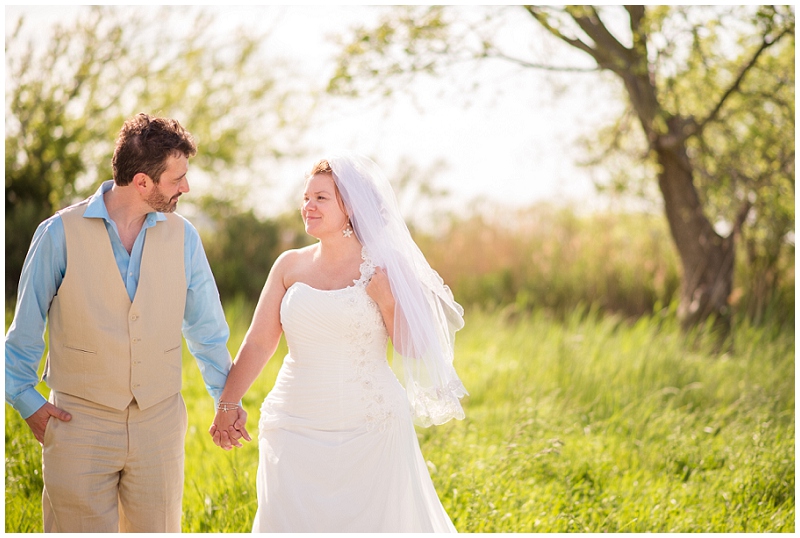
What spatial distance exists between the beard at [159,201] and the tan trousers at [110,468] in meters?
0.83

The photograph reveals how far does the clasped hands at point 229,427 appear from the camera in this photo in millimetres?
3365

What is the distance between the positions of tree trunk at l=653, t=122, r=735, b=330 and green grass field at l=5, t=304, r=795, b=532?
0.71 meters

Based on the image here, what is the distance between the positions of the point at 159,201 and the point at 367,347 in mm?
1099

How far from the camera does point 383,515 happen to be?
3.19 metres

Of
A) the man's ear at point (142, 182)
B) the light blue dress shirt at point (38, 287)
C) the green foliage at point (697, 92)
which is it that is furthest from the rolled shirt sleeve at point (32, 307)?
the green foliage at point (697, 92)

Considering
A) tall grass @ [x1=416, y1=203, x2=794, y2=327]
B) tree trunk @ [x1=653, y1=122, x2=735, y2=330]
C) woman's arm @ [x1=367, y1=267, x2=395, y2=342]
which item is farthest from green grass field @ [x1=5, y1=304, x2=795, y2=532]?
tall grass @ [x1=416, y1=203, x2=794, y2=327]

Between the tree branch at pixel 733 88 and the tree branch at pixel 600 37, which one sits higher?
the tree branch at pixel 600 37

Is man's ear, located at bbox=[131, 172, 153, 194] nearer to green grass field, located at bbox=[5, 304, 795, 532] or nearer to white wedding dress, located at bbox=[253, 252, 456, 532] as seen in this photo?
white wedding dress, located at bbox=[253, 252, 456, 532]

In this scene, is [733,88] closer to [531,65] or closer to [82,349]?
[531,65]

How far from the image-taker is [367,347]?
328 centimetres

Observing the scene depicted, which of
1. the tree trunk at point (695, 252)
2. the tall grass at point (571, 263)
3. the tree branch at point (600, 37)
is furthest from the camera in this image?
the tall grass at point (571, 263)

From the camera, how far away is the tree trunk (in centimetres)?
819

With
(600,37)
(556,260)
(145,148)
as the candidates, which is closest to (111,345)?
(145,148)

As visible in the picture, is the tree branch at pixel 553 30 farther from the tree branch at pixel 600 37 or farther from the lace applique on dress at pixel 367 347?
the lace applique on dress at pixel 367 347
